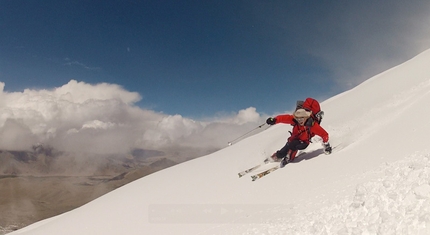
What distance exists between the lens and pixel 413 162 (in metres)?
6.30

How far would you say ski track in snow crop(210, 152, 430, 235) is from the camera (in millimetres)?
4691

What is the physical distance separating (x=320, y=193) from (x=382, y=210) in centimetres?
246

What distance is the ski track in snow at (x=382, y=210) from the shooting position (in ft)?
15.4

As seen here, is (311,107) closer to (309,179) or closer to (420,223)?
(309,179)

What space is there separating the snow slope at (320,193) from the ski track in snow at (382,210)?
0.06 feet

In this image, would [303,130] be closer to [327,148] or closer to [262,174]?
[327,148]

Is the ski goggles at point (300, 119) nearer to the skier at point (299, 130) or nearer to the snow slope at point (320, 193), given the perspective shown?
the skier at point (299, 130)

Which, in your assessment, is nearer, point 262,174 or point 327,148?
point 327,148

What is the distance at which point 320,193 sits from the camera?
760 centimetres

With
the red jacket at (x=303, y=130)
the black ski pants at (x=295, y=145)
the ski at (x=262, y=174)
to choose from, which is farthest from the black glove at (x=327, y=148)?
the ski at (x=262, y=174)

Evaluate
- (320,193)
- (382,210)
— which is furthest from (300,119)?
(382,210)

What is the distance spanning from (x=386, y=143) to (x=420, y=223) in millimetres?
5151

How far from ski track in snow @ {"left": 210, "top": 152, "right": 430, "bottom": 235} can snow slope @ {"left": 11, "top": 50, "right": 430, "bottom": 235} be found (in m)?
0.02

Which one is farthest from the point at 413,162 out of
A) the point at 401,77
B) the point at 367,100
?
the point at 401,77
